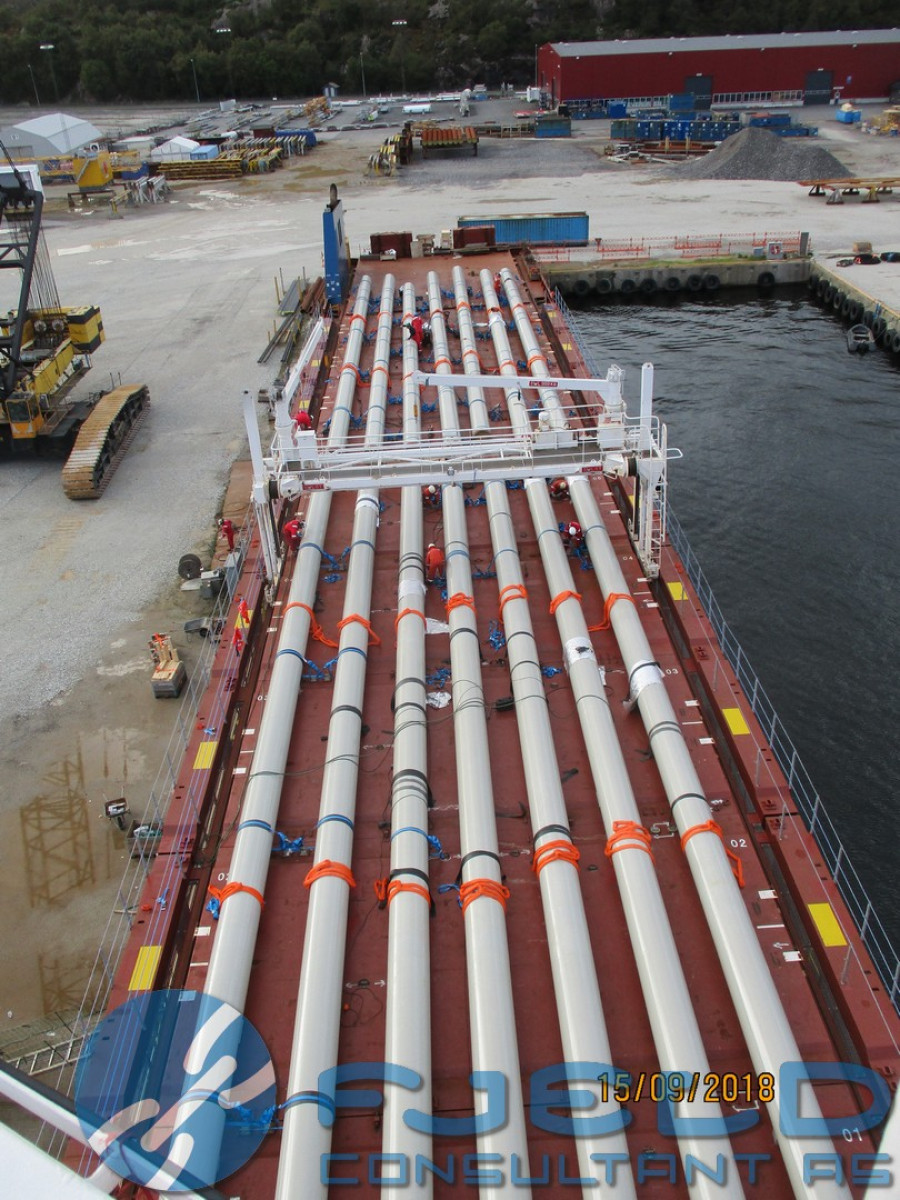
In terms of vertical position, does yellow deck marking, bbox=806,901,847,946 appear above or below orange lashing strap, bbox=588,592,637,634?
below

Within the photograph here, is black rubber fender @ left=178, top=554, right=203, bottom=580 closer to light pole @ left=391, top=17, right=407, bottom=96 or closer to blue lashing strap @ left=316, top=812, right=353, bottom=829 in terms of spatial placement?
blue lashing strap @ left=316, top=812, right=353, bottom=829

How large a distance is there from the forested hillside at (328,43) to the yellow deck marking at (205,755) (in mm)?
156400

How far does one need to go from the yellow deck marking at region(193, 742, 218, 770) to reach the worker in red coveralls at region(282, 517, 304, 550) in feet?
21.9

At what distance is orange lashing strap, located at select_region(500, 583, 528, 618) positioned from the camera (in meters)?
18.4

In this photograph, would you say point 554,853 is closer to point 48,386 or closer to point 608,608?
point 608,608

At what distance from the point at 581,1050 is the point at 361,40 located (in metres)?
173

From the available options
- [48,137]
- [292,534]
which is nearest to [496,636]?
[292,534]

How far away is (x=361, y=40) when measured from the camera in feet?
501

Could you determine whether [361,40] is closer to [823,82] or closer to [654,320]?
[823,82]

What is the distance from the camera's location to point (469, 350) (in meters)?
32.1

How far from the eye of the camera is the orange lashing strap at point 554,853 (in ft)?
41.5

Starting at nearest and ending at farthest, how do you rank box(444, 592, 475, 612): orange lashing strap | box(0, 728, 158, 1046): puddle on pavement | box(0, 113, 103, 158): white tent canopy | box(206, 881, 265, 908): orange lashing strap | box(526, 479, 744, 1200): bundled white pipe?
box(526, 479, 744, 1200): bundled white pipe < box(206, 881, 265, 908): orange lashing strap < box(0, 728, 158, 1046): puddle on pavement < box(444, 592, 475, 612): orange lashing strap < box(0, 113, 103, 158): white tent canopy

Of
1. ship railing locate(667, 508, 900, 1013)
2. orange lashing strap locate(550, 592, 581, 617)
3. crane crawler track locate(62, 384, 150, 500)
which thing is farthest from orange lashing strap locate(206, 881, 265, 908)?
crane crawler track locate(62, 384, 150, 500)

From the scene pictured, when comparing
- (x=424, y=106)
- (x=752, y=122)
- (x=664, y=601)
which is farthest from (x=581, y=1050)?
(x=424, y=106)
